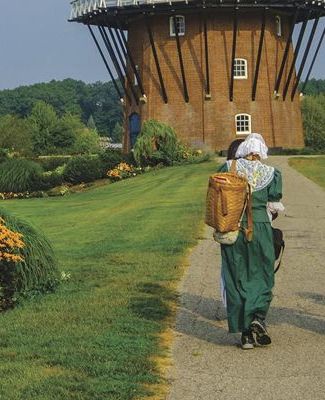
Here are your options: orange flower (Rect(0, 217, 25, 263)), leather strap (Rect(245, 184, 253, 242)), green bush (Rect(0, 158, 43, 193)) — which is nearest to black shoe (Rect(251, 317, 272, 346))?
leather strap (Rect(245, 184, 253, 242))

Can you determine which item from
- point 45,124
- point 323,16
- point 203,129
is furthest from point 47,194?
point 45,124

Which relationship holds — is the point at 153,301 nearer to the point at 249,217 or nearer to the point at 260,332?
the point at 260,332

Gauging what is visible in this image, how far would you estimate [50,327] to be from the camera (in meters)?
7.33

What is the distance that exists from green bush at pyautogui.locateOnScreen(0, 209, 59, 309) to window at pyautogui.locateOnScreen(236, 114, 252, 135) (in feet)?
110

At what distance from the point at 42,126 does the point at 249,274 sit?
77049 millimetres

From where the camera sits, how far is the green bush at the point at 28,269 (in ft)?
29.3

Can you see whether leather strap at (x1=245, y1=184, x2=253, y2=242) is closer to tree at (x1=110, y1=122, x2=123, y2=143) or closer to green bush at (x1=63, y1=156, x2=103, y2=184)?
green bush at (x1=63, y1=156, x2=103, y2=184)

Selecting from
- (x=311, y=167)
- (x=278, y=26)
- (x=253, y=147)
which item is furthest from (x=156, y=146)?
(x=253, y=147)

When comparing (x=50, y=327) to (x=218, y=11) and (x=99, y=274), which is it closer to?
(x=99, y=274)

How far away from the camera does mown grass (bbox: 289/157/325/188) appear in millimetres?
28453

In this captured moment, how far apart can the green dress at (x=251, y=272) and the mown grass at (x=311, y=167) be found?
64.9 feet

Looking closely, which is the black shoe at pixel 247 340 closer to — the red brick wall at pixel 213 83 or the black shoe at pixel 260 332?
the black shoe at pixel 260 332

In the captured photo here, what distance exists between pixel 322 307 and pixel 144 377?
3179 millimetres

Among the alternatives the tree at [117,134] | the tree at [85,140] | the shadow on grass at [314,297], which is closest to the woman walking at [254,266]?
the shadow on grass at [314,297]
